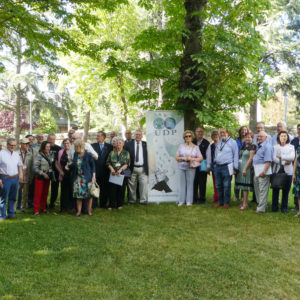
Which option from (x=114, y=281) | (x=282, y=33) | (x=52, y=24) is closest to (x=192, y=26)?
(x=52, y=24)

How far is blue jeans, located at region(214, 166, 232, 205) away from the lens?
24.7 ft

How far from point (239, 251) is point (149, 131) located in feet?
14.0

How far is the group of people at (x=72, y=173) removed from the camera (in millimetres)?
6562

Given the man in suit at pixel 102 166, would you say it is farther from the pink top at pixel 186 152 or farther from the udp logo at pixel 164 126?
the pink top at pixel 186 152

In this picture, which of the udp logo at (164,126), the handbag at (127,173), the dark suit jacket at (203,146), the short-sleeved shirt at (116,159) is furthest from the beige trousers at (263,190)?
the short-sleeved shirt at (116,159)

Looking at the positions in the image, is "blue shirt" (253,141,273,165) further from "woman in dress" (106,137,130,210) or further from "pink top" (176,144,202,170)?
"woman in dress" (106,137,130,210)

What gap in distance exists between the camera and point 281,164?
6918mm

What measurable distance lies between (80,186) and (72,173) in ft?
1.32

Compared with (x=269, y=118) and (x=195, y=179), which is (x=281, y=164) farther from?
(x=269, y=118)

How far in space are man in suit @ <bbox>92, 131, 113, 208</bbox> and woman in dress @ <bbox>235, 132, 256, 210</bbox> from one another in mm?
3117

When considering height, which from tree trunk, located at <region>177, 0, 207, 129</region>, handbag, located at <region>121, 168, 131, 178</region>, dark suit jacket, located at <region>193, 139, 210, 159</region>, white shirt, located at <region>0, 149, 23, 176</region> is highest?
tree trunk, located at <region>177, 0, 207, 129</region>

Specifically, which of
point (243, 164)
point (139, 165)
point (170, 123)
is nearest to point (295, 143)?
point (243, 164)

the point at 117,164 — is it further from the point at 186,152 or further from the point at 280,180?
the point at 280,180

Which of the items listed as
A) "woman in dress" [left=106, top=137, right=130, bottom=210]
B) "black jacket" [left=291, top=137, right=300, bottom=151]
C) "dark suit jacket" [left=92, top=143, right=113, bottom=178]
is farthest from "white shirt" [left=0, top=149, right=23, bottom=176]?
"black jacket" [left=291, top=137, right=300, bottom=151]
